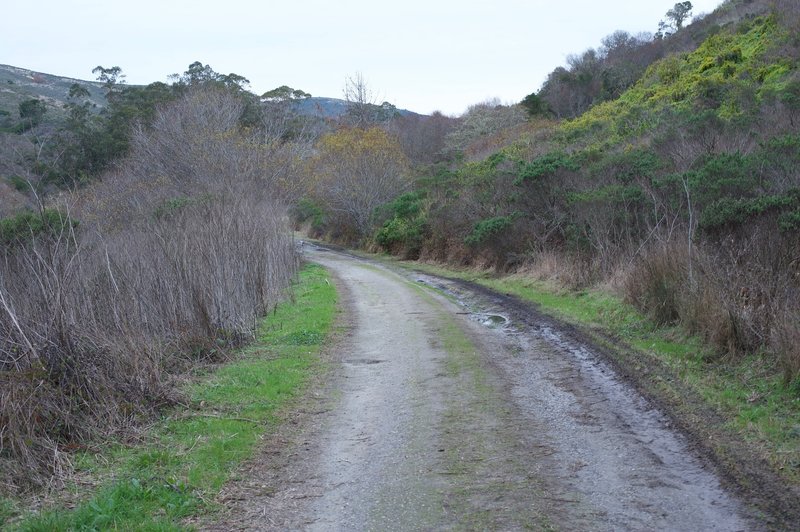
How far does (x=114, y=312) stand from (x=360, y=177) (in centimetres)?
4004

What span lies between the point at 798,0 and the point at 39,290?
1575 inches

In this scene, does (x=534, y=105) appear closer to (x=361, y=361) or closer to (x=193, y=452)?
(x=361, y=361)

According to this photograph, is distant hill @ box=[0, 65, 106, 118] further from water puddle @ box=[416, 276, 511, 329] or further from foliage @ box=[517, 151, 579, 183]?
water puddle @ box=[416, 276, 511, 329]

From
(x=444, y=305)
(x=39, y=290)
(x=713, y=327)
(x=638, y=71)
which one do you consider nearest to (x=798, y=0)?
(x=638, y=71)

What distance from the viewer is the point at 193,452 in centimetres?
699

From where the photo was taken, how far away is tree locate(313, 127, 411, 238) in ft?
158

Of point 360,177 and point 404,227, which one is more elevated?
point 360,177

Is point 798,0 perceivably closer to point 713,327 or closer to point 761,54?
point 761,54

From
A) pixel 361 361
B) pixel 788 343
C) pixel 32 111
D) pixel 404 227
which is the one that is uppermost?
pixel 32 111

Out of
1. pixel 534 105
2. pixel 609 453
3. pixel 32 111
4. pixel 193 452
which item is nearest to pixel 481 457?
pixel 609 453

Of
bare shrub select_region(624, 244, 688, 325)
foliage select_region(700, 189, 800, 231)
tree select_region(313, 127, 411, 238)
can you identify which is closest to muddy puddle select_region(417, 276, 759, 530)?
bare shrub select_region(624, 244, 688, 325)

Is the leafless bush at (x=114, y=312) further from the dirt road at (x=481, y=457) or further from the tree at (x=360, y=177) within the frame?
the tree at (x=360, y=177)

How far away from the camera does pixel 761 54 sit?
107 ft

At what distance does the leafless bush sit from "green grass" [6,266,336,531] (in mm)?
483
